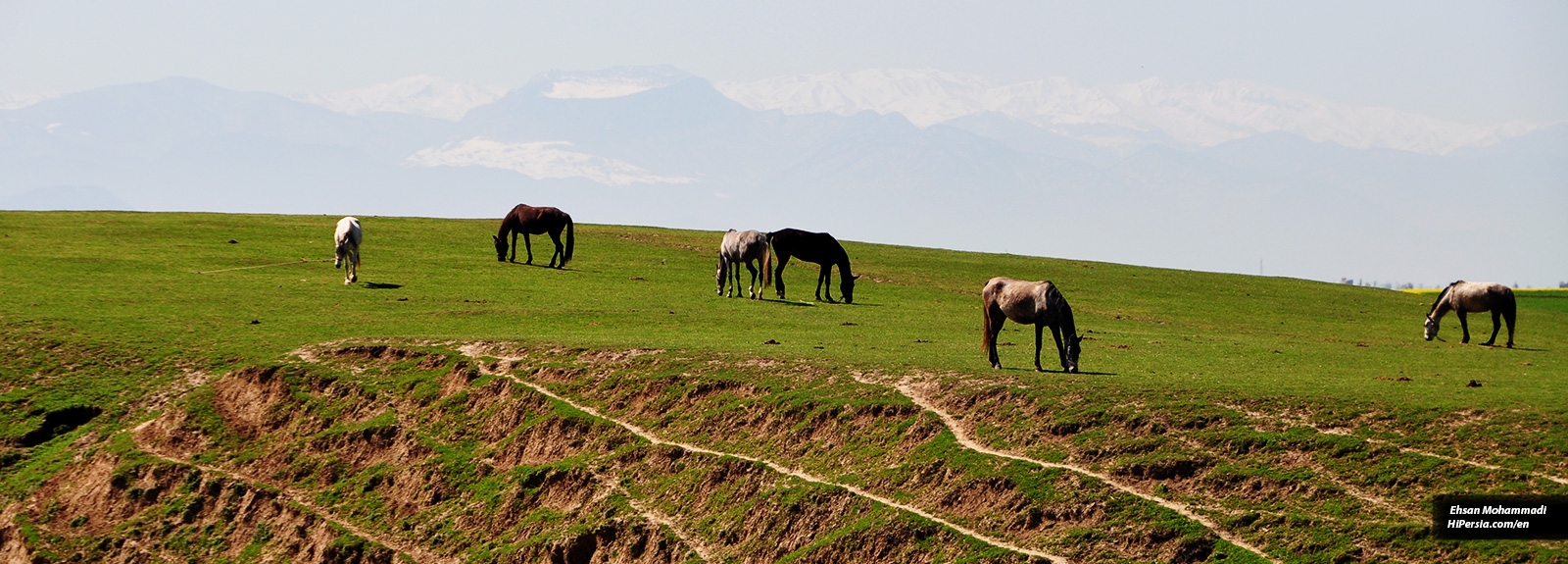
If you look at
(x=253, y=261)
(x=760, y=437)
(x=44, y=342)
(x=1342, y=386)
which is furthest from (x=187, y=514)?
(x=253, y=261)

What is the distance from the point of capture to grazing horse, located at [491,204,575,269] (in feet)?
132

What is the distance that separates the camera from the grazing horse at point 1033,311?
68.8 ft

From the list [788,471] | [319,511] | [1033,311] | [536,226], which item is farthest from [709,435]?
[536,226]

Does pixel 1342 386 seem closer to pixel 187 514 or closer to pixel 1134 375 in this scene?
pixel 1134 375

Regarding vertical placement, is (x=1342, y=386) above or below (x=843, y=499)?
above

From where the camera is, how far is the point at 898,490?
55.2 feet

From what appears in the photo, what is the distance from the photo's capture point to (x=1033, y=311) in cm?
2112

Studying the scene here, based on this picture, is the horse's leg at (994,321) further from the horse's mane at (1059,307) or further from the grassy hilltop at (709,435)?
the horse's mane at (1059,307)

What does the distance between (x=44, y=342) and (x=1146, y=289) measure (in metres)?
33.4

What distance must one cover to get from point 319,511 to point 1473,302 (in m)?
29.2

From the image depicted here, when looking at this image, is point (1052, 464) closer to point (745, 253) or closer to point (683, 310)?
point (683, 310)

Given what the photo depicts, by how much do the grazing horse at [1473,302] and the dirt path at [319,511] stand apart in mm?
26906

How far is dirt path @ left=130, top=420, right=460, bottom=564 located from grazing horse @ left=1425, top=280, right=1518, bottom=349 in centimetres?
2691

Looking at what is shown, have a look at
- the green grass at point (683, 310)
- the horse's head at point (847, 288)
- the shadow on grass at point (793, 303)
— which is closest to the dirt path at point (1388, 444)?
the green grass at point (683, 310)
